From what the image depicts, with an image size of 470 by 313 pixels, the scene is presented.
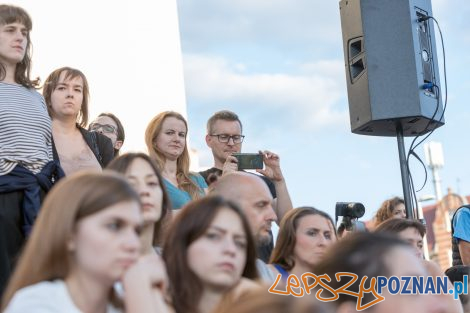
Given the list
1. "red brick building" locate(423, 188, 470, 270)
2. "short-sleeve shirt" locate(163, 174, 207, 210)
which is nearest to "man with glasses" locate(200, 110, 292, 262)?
"short-sleeve shirt" locate(163, 174, 207, 210)

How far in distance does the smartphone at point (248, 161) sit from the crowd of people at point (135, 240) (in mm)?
618

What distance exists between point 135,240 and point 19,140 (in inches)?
54.7

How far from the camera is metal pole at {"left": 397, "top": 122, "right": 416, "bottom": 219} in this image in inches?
202

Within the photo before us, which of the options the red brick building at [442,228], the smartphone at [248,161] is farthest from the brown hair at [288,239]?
the red brick building at [442,228]

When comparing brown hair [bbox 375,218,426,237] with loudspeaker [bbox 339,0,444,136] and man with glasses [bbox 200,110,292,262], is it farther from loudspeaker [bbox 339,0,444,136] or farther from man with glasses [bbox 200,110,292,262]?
loudspeaker [bbox 339,0,444,136]

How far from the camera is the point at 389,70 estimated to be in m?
5.20

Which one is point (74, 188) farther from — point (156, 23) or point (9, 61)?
point (156, 23)

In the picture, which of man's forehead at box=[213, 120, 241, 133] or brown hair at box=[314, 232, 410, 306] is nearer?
brown hair at box=[314, 232, 410, 306]

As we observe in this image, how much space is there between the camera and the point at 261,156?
4574mm

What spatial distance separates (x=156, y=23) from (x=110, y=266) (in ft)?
14.9

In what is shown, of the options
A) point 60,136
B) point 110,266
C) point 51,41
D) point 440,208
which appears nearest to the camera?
point 110,266

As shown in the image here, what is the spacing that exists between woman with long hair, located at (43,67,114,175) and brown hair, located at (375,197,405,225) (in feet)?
6.59

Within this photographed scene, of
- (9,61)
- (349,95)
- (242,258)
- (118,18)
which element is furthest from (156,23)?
(242,258)

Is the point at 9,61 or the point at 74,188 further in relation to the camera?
the point at 9,61
